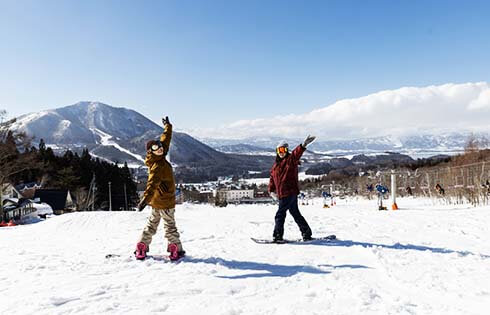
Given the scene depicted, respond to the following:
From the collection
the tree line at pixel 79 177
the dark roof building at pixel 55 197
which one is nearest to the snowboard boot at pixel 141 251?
the tree line at pixel 79 177

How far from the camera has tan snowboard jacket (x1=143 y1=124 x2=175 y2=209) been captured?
17.9ft

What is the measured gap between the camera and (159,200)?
546cm

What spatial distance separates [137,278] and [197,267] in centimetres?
86

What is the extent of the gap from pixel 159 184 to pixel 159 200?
9.6 inches

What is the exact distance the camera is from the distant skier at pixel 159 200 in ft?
17.7

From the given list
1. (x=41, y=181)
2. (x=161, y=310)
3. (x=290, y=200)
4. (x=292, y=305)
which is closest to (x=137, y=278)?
(x=161, y=310)

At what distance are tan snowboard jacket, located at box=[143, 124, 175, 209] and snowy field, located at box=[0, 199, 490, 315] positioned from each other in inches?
34.1

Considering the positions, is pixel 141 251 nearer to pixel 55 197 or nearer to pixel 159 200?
pixel 159 200

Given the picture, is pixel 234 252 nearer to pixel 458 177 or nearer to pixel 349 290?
pixel 349 290

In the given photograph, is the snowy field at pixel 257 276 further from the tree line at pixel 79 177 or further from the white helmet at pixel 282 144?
the tree line at pixel 79 177

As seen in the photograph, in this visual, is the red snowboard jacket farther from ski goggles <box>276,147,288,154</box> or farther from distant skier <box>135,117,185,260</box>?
distant skier <box>135,117,185,260</box>

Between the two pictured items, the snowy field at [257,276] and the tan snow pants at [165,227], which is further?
the tan snow pants at [165,227]

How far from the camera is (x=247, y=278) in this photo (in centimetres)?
439

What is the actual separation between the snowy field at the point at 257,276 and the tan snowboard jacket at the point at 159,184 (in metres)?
0.87
